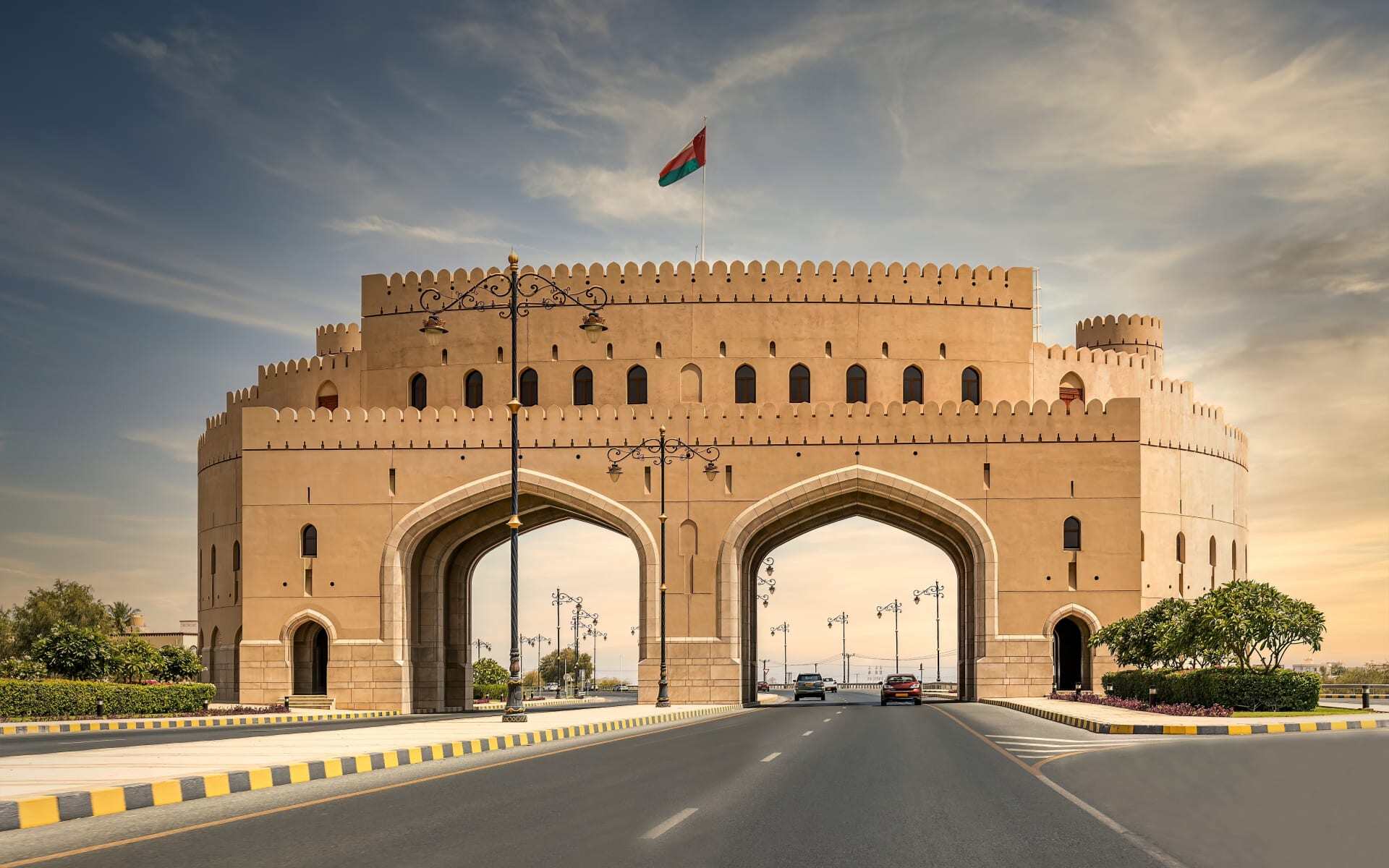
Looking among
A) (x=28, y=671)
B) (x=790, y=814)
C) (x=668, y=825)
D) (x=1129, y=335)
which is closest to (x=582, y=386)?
(x=28, y=671)

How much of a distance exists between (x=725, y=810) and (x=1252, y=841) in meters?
3.88

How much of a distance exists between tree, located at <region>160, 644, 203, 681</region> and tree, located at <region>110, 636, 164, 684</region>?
15cm

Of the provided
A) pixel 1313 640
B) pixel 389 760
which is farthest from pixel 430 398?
pixel 389 760

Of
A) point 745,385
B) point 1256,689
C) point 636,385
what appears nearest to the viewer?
point 1256,689

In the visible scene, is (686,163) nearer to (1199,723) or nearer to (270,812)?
(1199,723)

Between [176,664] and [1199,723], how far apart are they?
29.5 m

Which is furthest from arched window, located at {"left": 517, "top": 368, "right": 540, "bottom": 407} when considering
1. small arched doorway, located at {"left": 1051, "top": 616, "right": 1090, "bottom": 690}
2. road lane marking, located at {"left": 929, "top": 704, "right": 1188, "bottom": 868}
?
road lane marking, located at {"left": 929, "top": 704, "right": 1188, "bottom": 868}

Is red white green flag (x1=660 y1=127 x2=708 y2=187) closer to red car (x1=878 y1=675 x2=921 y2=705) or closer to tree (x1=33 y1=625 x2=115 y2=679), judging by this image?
red car (x1=878 y1=675 x2=921 y2=705)

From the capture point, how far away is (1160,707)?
1196 inches

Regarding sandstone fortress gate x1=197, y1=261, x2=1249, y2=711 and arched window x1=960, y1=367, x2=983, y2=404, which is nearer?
sandstone fortress gate x1=197, y1=261, x2=1249, y2=711

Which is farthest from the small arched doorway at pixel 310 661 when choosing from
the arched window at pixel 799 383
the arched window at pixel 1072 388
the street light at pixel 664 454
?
the arched window at pixel 1072 388

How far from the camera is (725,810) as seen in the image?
11188 millimetres

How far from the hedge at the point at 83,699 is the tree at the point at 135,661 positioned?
6.43 feet

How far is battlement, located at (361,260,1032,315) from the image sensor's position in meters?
49.8
